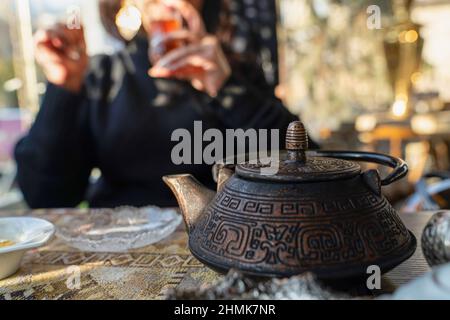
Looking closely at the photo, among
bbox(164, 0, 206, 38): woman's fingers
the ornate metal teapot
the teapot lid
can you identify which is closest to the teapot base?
the ornate metal teapot

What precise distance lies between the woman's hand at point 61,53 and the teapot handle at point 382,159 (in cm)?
88

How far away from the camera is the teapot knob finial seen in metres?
0.60

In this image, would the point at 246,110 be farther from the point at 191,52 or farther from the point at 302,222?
the point at 302,222

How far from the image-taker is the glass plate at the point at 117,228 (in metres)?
0.82

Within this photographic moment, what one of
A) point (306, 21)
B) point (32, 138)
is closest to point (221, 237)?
point (32, 138)

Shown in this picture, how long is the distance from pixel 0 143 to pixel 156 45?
3.25 meters

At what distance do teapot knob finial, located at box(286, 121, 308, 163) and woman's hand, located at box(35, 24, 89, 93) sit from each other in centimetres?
91

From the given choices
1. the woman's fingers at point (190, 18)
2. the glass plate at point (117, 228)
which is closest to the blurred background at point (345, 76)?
the woman's fingers at point (190, 18)

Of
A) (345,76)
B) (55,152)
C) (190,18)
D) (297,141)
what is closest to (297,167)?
(297,141)

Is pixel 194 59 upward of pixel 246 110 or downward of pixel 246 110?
upward

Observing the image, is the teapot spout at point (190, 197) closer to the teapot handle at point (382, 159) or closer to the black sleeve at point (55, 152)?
the teapot handle at point (382, 159)

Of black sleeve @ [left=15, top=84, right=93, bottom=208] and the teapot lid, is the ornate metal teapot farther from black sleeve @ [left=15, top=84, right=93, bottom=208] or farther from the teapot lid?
black sleeve @ [left=15, top=84, right=93, bottom=208]

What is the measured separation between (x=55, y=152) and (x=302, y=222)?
47.9 inches

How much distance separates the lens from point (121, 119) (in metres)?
1.56
